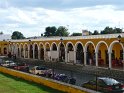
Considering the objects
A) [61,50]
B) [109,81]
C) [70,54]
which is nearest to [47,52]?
[61,50]

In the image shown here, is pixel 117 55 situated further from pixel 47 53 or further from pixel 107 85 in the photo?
pixel 107 85

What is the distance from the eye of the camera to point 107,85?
17.9m

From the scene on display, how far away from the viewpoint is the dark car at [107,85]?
1755cm

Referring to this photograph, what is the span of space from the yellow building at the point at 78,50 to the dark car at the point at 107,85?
14421 mm

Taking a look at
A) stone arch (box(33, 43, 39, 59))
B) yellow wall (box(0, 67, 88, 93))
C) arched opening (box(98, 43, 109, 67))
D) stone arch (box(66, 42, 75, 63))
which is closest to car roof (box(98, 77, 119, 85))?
yellow wall (box(0, 67, 88, 93))

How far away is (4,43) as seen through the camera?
70.7 m

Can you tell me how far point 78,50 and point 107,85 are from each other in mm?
25939

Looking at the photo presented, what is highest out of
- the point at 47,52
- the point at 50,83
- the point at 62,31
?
the point at 62,31

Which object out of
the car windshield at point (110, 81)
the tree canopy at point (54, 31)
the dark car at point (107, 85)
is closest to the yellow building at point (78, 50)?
the car windshield at point (110, 81)

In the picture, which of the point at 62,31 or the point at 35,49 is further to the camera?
the point at 62,31

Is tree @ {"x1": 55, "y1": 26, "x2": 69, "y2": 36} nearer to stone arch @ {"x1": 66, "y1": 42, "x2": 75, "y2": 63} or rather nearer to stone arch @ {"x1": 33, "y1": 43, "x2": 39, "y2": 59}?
stone arch @ {"x1": 33, "y1": 43, "x2": 39, "y2": 59}

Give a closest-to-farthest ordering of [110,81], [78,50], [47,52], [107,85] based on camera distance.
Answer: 1. [107,85]
2. [110,81]
3. [78,50]
4. [47,52]

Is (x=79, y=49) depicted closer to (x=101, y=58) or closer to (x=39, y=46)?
(x=101, y=58)

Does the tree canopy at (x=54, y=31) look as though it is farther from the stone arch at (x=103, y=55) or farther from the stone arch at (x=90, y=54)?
the stone arch at (x=103, y=55)
